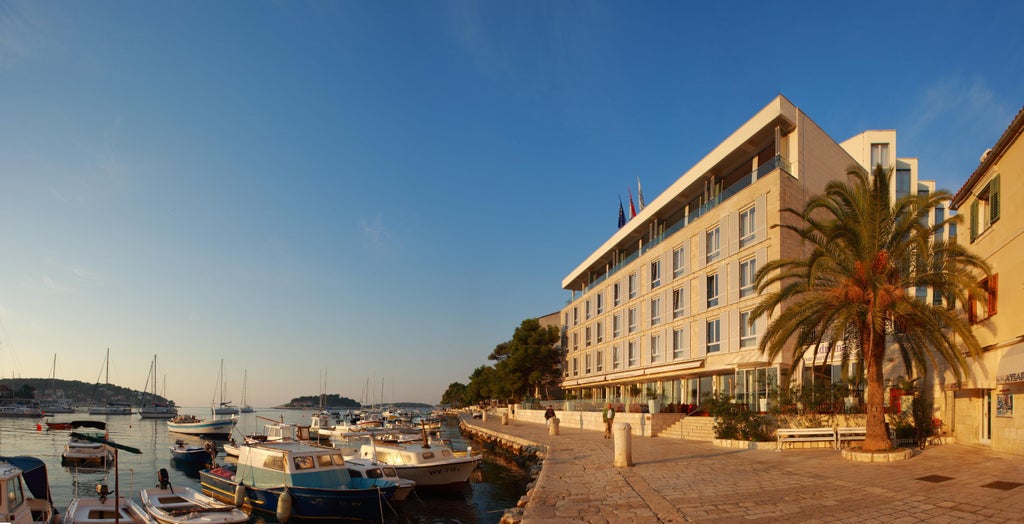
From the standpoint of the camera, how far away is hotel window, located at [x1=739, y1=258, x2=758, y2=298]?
3069 cm

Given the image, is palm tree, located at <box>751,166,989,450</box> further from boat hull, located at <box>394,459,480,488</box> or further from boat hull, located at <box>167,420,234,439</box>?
boat hull, located at <box>167,420,234,439</box>

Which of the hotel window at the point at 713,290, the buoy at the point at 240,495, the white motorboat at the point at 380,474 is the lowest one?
the buoy at the point at 240,495

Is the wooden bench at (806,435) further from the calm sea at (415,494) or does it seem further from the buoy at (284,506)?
the buoy at (284,506)

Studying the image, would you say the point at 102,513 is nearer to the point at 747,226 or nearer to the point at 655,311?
the point at 747,226

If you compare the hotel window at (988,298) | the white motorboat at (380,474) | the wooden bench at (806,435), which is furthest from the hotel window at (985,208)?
the white motorboat at (380,474)

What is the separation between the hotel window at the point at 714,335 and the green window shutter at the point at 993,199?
14.6 m

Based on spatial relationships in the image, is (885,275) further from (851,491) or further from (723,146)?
(723,146)

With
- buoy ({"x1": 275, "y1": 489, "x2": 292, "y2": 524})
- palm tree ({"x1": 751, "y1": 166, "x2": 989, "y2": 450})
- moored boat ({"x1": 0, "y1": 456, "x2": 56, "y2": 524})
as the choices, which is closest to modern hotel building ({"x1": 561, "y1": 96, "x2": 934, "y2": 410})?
palm tree ({"x1": 751, "y1": 166, "x2": 989, "y2": 450})

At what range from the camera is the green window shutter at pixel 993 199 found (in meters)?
19.4

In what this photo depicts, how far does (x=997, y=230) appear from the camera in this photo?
63.5 feet

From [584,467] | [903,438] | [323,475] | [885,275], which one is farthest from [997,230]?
[323,475]

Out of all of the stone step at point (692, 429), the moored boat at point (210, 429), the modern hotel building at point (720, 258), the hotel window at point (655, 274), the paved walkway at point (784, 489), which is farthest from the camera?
the moored boat at point (210, 429)

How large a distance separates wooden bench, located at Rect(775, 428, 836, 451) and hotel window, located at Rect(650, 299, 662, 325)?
1865 cm

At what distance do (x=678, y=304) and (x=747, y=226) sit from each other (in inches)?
340
